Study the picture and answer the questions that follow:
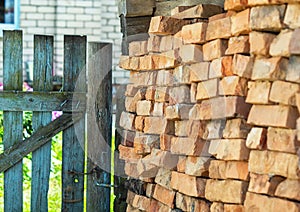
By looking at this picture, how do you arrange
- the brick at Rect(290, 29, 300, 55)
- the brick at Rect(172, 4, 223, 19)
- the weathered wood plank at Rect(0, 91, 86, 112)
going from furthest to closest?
1. the weathered wood plank at Rect(0, 91, 86, 112)
2. the brick at Rect(172, 4, 223, 19)
3. the brick at Rect(290, 29, 300, 55)

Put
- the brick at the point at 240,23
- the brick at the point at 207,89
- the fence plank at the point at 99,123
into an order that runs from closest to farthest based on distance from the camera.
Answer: the brick at the point at 240,23
the brick at the point at 207,89
the fence plank at the point at 99,123

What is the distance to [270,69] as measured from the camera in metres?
2.98

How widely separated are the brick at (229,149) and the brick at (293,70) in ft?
1.35

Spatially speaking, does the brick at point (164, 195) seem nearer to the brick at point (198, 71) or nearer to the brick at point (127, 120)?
the brick at point (127, 120)

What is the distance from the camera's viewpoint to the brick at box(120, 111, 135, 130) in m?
4.25

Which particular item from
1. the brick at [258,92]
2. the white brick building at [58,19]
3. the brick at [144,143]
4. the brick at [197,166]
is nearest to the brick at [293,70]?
the brick at [258,92]

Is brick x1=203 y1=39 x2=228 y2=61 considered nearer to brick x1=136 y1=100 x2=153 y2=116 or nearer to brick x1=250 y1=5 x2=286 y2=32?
brick x1=250 y1=5 x2=286 y2=32

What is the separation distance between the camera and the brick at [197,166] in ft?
11.3

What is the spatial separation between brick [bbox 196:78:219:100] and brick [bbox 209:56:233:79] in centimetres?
3

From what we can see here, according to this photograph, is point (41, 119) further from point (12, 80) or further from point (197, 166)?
point (197, 166)

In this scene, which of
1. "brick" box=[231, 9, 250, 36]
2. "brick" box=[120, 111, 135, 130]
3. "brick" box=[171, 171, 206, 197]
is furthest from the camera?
"brick" box=[120, 111, 135, 130]

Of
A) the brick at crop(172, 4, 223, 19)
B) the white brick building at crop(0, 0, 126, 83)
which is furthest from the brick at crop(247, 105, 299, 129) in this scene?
the white brick building at crop(0, 0, 126, 83)

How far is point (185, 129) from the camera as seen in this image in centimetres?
363

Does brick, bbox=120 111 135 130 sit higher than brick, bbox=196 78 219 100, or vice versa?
brick, bbox=196 78 219 100
